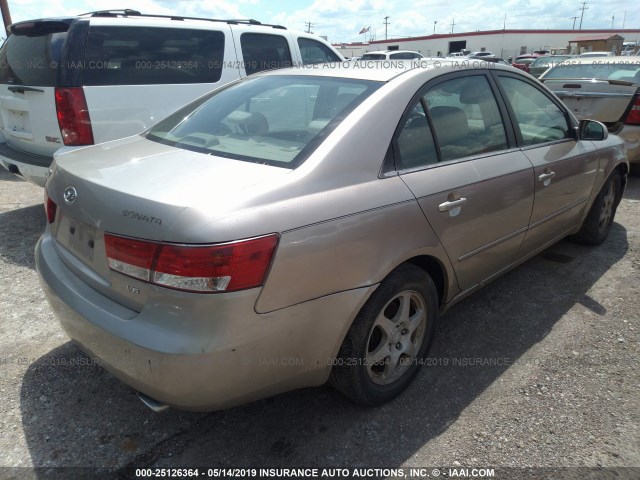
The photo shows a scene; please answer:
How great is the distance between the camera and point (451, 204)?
250 centimetres

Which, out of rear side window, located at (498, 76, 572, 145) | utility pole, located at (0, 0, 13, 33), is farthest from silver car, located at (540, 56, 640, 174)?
utility pole, located at (0, 0, 13, 33)

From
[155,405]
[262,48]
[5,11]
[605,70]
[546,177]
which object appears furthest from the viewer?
[5,11]

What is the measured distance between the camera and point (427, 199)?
7.84 feet

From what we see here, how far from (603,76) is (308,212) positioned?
301 inches

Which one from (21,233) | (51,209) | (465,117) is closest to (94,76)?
(21,233)

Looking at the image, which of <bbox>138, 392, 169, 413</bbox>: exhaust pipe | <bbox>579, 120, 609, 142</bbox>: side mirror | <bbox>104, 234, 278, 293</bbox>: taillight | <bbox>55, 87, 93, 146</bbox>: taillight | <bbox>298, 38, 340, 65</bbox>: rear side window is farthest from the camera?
<bbox>298, 38, 340, 65</bbox>: rear side window

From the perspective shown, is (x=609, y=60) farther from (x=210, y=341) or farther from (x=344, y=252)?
(x=210, y=341)

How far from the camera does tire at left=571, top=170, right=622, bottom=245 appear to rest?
171 inches

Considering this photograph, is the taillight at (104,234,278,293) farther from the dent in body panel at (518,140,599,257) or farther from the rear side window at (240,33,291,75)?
the rear side window at (240,33,291,75)

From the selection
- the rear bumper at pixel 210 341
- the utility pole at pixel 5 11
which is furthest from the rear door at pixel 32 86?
the utility pole at pixel 5 11

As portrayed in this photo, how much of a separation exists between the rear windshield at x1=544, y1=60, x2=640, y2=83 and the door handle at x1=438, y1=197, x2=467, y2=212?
21.2 ft

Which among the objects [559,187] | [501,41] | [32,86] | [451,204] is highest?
[32,86]

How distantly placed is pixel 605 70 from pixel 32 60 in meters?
7.91

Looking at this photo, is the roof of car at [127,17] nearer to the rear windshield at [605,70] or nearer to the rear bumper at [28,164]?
the rear bumper at [28,164]
